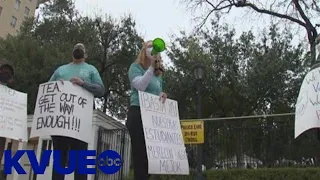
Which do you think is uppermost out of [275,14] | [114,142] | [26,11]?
[26,11]

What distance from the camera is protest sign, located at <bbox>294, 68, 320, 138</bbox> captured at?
3.79 m

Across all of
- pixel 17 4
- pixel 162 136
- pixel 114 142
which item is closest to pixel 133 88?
pixel 162 136

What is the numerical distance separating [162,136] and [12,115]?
176 cm

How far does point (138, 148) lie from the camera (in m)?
3.53

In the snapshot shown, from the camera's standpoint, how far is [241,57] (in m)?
19.2

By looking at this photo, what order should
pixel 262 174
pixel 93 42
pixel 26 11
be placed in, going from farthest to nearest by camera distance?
pixel 26 11 → pixel 93 42 → pixel 262 174

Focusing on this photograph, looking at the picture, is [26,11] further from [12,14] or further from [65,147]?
[65,147]

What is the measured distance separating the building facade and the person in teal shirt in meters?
46.4

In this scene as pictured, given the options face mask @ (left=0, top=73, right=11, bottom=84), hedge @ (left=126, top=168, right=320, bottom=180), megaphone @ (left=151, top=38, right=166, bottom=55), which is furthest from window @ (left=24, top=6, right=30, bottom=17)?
megaphone @ (left=151, top=38, right=166, bottom=55)

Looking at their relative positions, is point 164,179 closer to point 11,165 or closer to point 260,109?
point 11,165

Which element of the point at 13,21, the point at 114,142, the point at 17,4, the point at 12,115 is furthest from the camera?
the point at 17,4

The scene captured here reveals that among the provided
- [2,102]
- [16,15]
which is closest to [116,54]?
[2,102]

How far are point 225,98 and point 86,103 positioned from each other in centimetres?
1485

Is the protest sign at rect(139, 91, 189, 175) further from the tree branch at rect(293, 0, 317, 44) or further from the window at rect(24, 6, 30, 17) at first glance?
the window at rect(24, 6, 30, 17)
